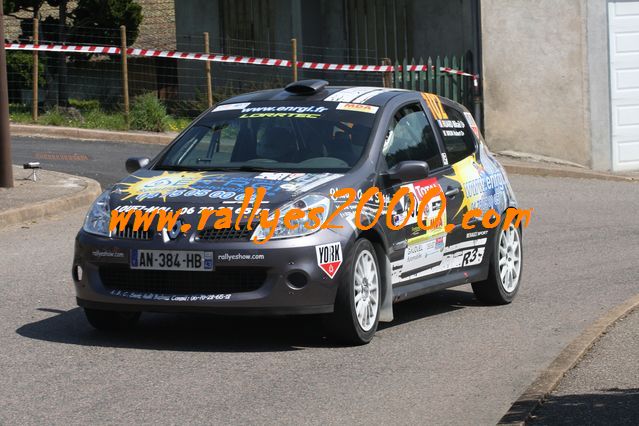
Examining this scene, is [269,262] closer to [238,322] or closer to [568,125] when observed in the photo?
[238,322]

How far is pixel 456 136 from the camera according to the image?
34.0 ft

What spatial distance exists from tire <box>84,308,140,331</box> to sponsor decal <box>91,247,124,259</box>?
0.48m

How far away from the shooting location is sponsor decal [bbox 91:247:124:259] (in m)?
8.26

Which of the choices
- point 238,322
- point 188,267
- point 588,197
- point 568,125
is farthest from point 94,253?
point 568,125

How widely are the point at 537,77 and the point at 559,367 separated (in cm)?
1656

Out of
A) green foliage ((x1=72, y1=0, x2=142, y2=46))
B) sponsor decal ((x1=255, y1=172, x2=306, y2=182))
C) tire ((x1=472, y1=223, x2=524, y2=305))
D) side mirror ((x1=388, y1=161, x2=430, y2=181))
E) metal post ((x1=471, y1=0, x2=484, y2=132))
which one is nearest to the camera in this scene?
sponsor decal ((x1=255, y1=172, x2=306, y2=182))

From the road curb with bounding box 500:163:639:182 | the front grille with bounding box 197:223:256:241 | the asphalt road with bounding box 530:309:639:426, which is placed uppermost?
the front grille with bounding box 197:223:256:241

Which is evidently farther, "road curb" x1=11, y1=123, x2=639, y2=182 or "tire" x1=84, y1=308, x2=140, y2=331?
"road curb" x1=11, y1=123, x2=639, y2=182

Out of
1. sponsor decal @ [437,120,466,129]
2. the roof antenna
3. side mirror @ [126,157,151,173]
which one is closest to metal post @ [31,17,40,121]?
sponsor decal @ [437,120,466,129]

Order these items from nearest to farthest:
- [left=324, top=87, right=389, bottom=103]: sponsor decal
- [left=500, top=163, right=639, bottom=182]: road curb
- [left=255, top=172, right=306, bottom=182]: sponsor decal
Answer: [left=255, top=172, right=306, bottom=182]: sponsor decal, [left=324, top=87, right=389, bottom=103]: sponsor decal, [left=500, top=163, right=639, bottom=182]: road curb

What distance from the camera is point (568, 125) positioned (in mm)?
23547

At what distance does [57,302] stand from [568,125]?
49.3 ft

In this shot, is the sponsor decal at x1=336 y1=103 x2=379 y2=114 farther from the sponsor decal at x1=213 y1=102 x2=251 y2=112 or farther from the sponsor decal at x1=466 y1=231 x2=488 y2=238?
the sponsor decal at x1=466 y1=231 x2=488 y2=238

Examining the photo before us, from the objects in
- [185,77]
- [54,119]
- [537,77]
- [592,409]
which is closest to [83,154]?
[54,119]
